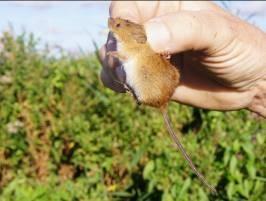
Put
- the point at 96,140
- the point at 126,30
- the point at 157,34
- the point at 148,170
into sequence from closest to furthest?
the point at 157,34 < the point at 126,30 < the point at 148,170 < the point at 96,140

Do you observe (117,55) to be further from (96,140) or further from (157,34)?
(96,140)

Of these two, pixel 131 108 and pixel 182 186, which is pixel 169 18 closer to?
pixel 182 186

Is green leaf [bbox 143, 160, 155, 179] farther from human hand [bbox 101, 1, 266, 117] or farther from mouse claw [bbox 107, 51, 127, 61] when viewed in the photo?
mouse claw [bbox 107, 51, 127, 61]

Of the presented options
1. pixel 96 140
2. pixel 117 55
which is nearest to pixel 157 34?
pixel 117 55

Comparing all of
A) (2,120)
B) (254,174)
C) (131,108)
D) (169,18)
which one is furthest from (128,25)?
(2,120)

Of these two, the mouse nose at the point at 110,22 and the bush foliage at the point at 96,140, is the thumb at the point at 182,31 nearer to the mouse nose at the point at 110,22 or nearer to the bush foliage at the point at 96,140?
the mouse nose at the point at 110,22

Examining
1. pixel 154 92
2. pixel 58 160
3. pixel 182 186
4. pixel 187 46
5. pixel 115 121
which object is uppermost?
pixel 187 46
